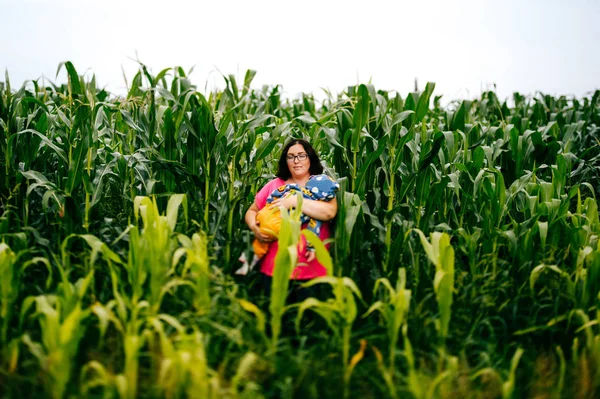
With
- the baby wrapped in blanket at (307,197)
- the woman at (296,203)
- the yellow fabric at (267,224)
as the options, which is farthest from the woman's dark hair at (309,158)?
the yellow fabric at (267,224)

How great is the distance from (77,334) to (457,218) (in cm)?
291

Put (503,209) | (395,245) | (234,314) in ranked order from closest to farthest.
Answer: (234,314) < (395,245) < (503,209)

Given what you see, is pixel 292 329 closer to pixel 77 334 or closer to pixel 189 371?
pixel 189 371

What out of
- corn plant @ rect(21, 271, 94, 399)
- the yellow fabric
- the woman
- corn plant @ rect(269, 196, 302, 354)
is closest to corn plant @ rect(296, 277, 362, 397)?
corn plant @ rect(269, 196, 302, 354)

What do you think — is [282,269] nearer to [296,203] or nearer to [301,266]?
[301,266]

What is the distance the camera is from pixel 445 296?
9.20 ft

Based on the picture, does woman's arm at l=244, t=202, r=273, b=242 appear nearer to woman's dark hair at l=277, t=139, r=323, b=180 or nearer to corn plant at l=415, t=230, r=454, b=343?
woman's dark hair at l=277, t=139, r=323, b=180

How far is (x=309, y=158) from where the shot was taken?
340cm

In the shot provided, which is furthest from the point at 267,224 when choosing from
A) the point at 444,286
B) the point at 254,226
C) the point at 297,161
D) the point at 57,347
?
the point at 57,347

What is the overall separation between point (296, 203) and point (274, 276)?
546 millimetres

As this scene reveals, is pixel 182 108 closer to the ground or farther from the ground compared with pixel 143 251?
farther from the ground

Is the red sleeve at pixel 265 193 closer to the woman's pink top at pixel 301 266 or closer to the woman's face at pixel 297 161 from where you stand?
the woman's face at pixel 297 161

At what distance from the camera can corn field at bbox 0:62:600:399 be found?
8.11 ft

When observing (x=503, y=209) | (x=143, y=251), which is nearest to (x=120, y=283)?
(x=143, y=251)
